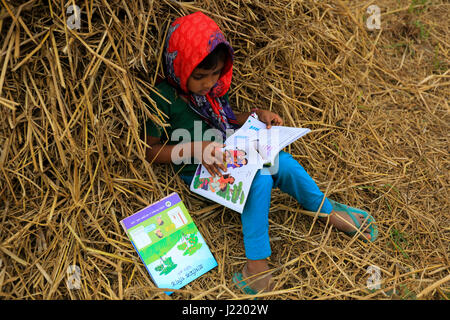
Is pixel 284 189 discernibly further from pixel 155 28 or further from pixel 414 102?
pixel 414 102

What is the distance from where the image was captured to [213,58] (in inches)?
67.6

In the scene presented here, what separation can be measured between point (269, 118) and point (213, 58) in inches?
21.5

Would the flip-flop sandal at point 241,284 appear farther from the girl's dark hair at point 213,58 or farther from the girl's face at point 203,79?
the girl's dark hair at point 213,58

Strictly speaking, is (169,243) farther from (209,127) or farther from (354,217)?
(354,217)

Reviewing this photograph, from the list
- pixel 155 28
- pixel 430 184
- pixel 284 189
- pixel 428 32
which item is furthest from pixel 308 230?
pixel 428 32

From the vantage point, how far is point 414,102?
2.78m

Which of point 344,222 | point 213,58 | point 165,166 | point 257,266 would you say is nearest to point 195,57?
point 213,58

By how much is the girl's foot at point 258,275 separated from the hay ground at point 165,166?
2.9 inches

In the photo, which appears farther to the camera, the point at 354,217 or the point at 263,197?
the point at 354,217

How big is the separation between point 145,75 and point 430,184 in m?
1.96

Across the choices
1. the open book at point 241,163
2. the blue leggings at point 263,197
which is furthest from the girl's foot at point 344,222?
the open book at point 241,163

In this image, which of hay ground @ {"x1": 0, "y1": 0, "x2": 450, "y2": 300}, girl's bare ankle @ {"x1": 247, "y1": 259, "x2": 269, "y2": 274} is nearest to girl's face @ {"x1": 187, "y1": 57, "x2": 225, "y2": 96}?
hay ground @ {"x1": 0, "y1": 0, "x2": 450, "y2": 300}

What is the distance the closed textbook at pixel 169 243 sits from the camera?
1797 millimetres

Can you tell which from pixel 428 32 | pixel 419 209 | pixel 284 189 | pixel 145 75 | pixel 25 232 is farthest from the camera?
pixel 428 32
